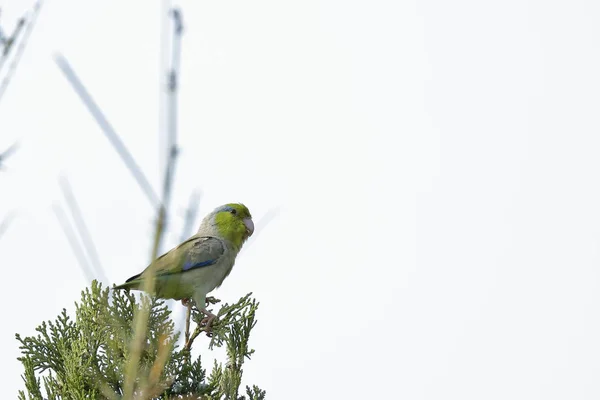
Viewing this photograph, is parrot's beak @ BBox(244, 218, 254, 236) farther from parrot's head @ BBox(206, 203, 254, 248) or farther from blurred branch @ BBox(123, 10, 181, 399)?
blurred branch @ BBox(123, 10, 181, 399)

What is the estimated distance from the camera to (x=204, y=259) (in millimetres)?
7668

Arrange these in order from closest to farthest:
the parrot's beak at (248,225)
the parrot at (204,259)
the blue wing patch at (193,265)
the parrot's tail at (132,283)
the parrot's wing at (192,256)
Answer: the parrot's tail at (132,283), the parrot at (204,259), the parrot's wing at (192,256), the blue wing patch at (193,265), the parrot's beak at (248,225)

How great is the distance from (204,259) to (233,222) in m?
1.06

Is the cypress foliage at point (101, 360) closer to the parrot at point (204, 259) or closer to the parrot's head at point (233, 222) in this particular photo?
the parrot at point (204, 259)

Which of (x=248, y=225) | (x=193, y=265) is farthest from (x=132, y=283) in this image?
(x=248, y=225)

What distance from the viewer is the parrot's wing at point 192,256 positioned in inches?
283

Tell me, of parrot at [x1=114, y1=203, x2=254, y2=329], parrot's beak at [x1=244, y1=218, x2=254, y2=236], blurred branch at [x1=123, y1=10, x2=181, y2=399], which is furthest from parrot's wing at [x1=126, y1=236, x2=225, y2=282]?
blurred branch at [x1=123, y1=10, x2=181, y2=399]

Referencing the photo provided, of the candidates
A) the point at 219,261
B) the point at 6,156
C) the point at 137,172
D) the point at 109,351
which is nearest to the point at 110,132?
A: the point at 137,172

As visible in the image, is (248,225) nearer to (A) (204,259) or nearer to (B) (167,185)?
(A) (204,259)

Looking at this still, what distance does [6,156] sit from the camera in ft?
9.51

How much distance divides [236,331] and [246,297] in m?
0.27

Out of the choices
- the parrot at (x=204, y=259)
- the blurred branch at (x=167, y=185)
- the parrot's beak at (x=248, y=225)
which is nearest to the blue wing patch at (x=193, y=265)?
the parrot at (x=204, y=259)

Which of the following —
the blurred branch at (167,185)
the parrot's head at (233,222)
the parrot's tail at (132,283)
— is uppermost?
the parrot's head at (233,222)

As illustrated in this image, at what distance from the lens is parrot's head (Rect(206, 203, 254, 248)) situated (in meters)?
8.53
